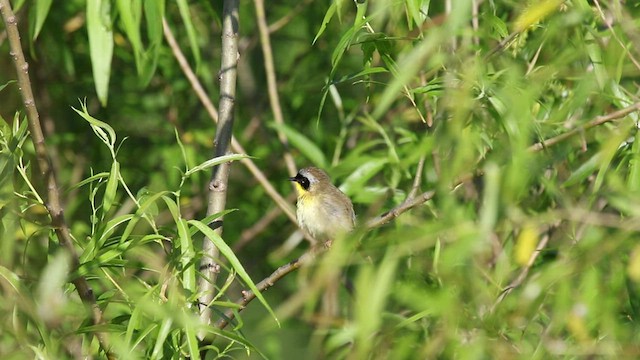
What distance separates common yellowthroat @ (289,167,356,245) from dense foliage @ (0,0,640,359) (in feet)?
0.57

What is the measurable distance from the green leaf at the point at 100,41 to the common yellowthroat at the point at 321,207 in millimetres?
2575

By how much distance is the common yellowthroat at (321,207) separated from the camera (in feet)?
17.4

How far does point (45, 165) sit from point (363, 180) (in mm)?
2354

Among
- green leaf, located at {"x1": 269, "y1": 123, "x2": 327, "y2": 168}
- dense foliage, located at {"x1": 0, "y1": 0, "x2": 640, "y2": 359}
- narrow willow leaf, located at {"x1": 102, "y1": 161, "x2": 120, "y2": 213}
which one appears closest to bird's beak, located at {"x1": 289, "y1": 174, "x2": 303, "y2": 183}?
dense foliage, located at {"x1": 0, "y1": 0, "x2": 640, "y2": 359}

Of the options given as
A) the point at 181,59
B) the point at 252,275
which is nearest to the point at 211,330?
the point at 181,59

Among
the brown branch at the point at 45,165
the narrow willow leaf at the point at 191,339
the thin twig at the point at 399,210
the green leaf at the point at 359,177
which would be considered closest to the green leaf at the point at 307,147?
the green leaf at the point at 359,177

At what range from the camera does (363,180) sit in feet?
16.0

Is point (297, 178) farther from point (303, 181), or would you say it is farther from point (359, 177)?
point (359, 177)

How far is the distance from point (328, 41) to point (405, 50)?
194 centimetres

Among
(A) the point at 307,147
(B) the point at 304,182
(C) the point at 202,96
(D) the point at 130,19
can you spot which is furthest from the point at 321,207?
(D) the point at 130,19

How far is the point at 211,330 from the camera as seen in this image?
2768 mm

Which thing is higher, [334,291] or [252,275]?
[334,291]

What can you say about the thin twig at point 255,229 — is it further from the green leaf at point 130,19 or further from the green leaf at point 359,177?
the green leaf at point 130,19

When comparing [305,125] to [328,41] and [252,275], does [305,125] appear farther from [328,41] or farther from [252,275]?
[252,275]
